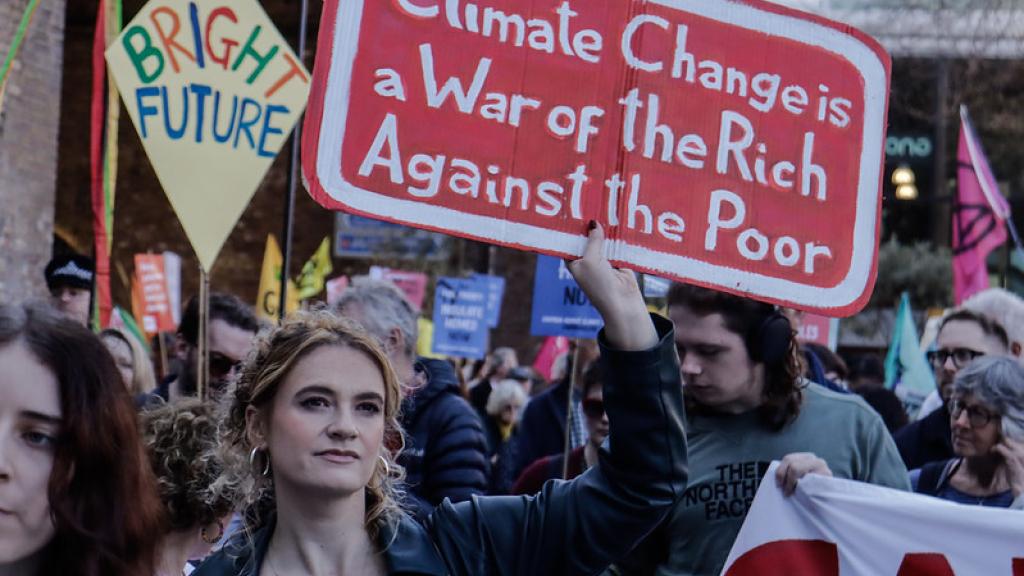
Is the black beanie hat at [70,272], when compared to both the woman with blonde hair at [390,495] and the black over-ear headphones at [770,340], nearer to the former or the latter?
the black over-ear headphones at [770,340]

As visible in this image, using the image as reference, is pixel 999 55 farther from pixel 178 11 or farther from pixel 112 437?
pixel 112 437

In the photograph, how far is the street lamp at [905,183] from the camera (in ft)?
94.2

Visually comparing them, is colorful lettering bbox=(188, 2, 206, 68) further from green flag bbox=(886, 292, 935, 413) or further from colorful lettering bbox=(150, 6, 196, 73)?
green flag bbox=(886, 292, 935, 413)

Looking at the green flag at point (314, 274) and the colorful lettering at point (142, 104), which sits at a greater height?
the colorful lettering at point (142, 104)

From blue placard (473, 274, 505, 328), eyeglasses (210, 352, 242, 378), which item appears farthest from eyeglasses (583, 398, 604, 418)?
blue placard (473, 274, 505, 328)

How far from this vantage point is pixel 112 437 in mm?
2209

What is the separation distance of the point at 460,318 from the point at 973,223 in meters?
5.29

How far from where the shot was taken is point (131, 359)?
20.1 ft

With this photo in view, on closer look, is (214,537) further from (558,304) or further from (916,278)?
(916,278)

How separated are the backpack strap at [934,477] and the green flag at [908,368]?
19.3ft

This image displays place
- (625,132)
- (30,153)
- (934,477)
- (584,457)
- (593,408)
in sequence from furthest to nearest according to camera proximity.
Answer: (30,153), (584,457), (593,408), (934,477), (625,132)

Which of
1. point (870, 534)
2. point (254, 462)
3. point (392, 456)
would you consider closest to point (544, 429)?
point (870, 534)

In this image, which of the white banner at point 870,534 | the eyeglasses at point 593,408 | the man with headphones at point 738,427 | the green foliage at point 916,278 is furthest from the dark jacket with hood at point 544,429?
the green foliage at point 916,278

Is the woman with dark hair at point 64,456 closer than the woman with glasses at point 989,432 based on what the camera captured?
Yes
